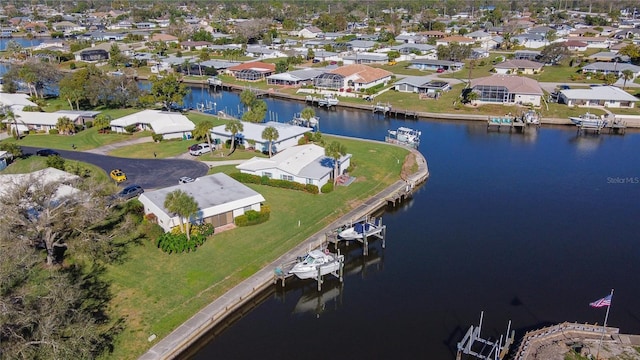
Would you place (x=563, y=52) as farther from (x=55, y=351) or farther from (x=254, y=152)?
(x=55, y=351)

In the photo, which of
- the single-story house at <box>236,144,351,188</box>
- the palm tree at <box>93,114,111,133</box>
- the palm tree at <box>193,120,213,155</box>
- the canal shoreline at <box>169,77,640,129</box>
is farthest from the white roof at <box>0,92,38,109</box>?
the single-story house at <box>236,144,351,188</box>

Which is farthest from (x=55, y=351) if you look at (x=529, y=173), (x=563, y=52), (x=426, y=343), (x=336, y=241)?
(x=563, y=52)

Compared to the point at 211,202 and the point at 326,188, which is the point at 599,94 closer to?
the point at 326,188

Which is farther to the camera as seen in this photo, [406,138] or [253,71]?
[253,71]

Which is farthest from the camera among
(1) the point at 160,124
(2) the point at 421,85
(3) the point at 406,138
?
(2) the point at 421,85

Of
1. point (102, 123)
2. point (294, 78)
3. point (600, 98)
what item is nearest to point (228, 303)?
point (102, 123)

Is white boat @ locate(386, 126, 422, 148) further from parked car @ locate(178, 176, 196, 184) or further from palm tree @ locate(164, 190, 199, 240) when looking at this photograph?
palm tree @ locate(164, 190, 199, 240)

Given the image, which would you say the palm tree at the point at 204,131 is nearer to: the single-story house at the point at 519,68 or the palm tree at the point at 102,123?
the palm tree at the point at 102,123

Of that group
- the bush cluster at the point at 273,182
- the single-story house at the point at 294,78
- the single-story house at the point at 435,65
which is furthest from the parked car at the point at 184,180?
the single-story house at the point at 435,65
